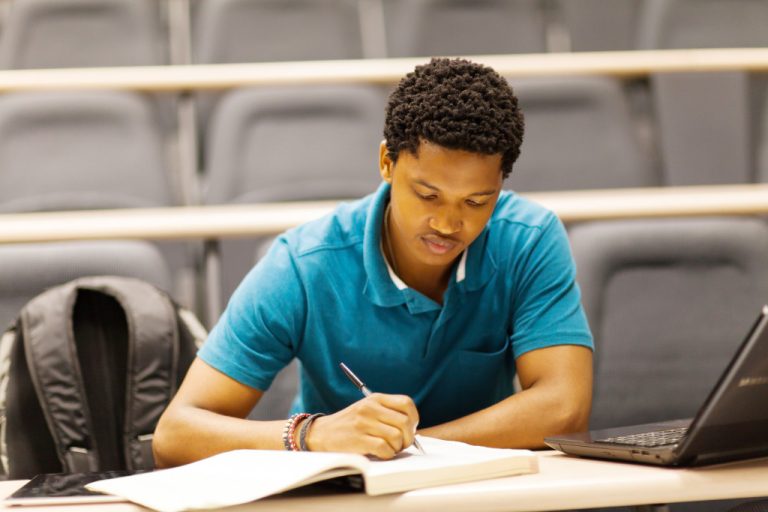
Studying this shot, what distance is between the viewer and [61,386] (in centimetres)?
81

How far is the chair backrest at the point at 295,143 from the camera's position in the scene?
4.17 ft

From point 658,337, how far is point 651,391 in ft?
0.20

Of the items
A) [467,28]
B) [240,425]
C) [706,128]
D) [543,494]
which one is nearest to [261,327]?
[240,425]

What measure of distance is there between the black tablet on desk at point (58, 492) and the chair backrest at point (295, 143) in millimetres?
701

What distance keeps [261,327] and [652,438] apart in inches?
12.2

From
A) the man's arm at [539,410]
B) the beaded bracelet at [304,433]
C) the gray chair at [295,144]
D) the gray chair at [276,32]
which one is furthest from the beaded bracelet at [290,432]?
the gray chair at [276,32]

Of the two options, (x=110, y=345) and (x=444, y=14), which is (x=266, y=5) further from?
(x=110, y=345)

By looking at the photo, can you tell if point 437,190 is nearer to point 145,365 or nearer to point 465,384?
point 465,384

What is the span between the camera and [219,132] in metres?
1.30

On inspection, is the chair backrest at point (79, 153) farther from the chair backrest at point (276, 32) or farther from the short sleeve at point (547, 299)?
the short sleeve at point (547, 299)

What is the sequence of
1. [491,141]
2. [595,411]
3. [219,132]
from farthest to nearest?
[219,132]
[595,411]
[491,141]

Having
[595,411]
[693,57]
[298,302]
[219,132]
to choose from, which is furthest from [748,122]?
[298,302]

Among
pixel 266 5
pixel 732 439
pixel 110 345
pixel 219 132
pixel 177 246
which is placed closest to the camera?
pixel 732 439

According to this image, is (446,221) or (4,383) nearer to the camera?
(446,221)
